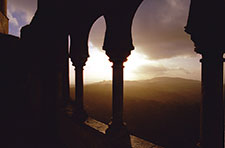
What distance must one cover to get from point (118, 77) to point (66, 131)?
326cm

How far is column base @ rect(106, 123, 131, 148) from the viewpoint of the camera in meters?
2.76

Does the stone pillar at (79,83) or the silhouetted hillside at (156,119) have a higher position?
the stone pillar at (79,83)

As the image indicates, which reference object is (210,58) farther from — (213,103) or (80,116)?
(80,116)

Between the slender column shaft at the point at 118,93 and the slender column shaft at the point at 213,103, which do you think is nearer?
the slender column shaft at the point at 213,103

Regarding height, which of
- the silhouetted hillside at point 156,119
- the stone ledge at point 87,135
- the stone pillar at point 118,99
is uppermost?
the stone pillar at point 118,99

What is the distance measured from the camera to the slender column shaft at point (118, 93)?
10.3ft

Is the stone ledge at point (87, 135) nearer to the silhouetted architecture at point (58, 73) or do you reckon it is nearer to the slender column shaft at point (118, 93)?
the silhouetted architecture at point (58, 73)

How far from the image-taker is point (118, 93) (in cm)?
317

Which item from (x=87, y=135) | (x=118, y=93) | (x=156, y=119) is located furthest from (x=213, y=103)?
(x=156, y=119)

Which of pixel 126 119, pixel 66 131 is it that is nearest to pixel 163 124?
pixel 126 119

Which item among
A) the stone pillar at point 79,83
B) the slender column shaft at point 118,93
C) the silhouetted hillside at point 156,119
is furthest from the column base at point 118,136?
the silhouetted hillside at point 156,119

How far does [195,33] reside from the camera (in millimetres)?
1700

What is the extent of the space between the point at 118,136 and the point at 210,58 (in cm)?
241

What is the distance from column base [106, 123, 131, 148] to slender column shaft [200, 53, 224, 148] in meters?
1.54
